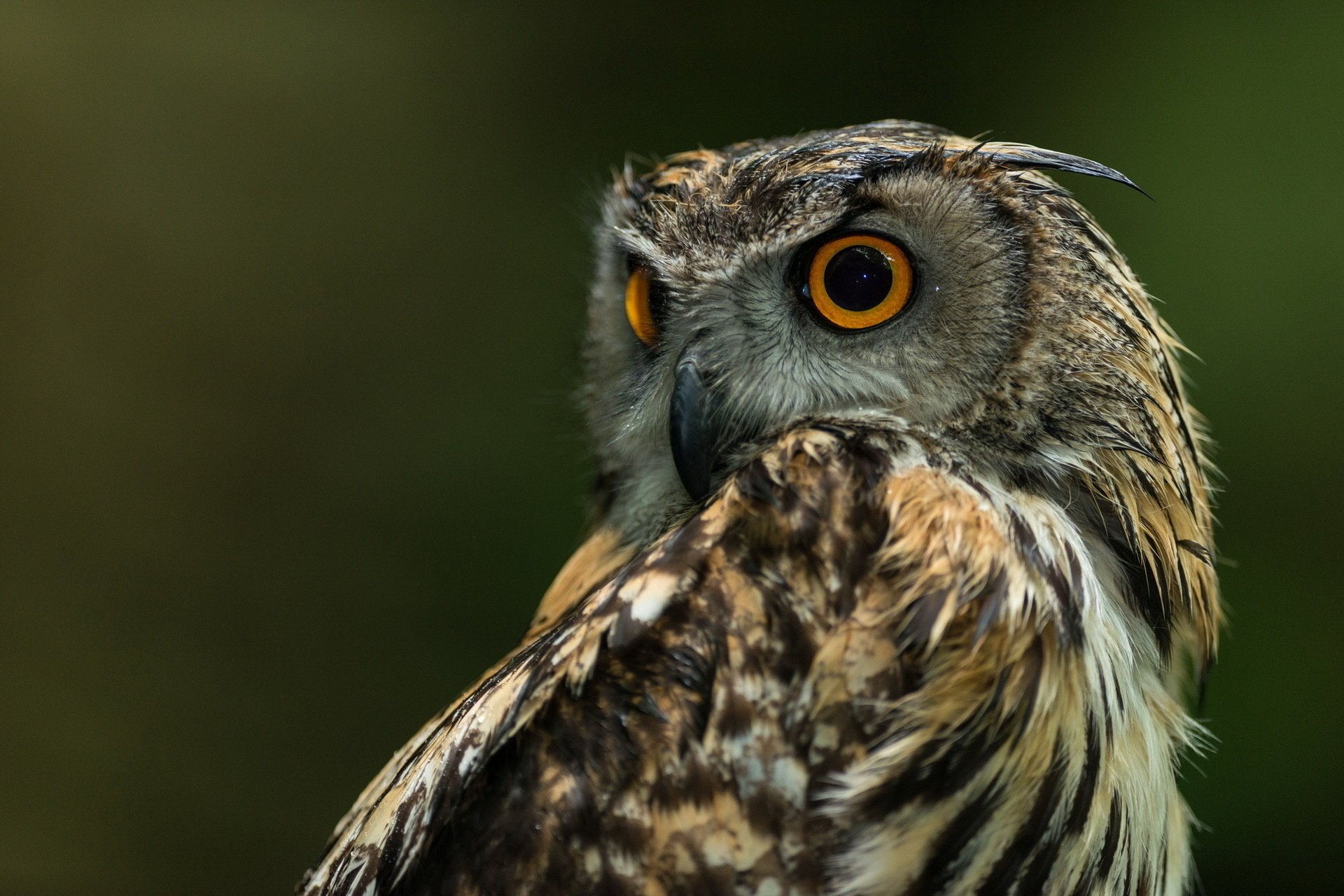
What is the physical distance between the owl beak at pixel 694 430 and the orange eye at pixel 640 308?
0.15 m

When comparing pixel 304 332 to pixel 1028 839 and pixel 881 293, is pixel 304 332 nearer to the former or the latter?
pixel 881 293

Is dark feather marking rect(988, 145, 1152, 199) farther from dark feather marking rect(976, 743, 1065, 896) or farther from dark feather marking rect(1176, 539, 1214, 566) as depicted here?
dark feather marking rect(976, 743, 1065, 896)

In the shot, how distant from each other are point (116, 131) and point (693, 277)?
9.59ft

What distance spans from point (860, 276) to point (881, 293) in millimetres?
33

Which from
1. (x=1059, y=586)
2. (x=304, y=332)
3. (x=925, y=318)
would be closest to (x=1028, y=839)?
(x=1059, y=586)

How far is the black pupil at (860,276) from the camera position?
1.20m

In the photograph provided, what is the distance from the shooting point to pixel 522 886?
3.44ft

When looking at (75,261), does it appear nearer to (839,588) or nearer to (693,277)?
Result: (693,277)

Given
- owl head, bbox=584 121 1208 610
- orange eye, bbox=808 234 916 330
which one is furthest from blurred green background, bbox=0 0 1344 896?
orange eye, bbox=808 234 916 330

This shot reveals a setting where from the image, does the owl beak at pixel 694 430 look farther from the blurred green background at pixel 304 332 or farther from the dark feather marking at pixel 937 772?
the blurred green background at pixel 304 332

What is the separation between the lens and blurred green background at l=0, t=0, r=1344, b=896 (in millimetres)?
3273

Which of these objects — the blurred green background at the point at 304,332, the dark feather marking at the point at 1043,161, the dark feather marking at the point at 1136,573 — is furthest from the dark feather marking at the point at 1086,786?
the blurred green background at the point at 304,332

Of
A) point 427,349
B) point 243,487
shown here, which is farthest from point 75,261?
point 427,349

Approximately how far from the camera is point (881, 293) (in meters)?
1.21
